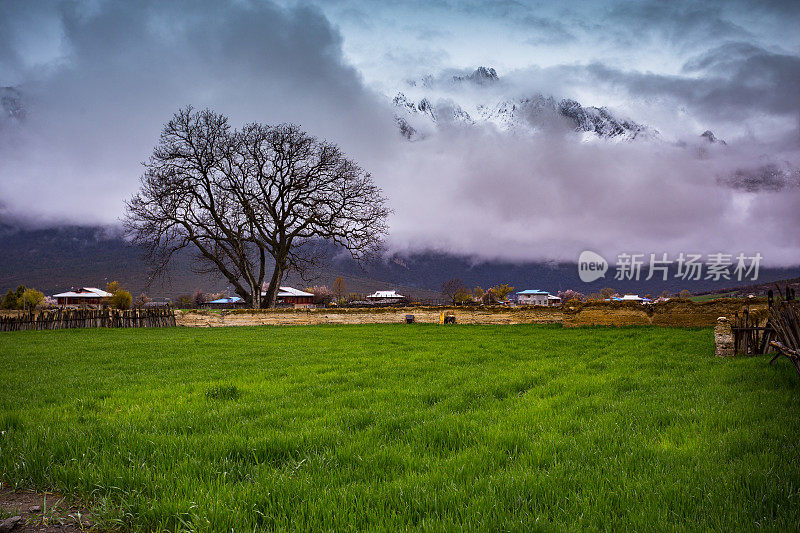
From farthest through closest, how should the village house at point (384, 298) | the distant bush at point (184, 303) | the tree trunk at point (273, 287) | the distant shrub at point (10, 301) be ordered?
the distant bush at point (184, 303) < the village house at point (384, 298) < the distant shrub at point (10, 301) < the tree trunk at point (273, 287)

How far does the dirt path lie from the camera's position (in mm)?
2725

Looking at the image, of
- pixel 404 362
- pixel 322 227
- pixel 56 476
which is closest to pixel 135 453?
pixel 56 476

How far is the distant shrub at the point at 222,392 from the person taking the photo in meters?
6.46

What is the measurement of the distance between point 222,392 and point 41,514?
3.77 m

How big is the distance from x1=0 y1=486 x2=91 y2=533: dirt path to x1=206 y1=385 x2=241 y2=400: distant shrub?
10.2ft

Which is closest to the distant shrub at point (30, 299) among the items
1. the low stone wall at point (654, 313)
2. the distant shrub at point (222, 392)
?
the distant shrub at point (222, 392)

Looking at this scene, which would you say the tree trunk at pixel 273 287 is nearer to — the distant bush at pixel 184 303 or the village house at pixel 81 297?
the distant bush at pixel 184 303

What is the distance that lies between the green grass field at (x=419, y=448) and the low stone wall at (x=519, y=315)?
35.7 feet

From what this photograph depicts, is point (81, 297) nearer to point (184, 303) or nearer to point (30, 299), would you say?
point (30, 299)

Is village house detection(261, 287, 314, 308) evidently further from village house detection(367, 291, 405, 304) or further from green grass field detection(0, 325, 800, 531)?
green grass field detection(0, 325, 800, 531)

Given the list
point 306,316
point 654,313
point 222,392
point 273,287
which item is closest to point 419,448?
point 222,392

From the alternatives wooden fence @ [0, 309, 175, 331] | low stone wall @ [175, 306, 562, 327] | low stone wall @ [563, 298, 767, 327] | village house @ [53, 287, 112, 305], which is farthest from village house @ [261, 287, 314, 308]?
low stone wall @ [563, 298, 767, 327]

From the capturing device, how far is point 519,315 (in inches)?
951

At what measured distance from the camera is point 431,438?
4285 mm
